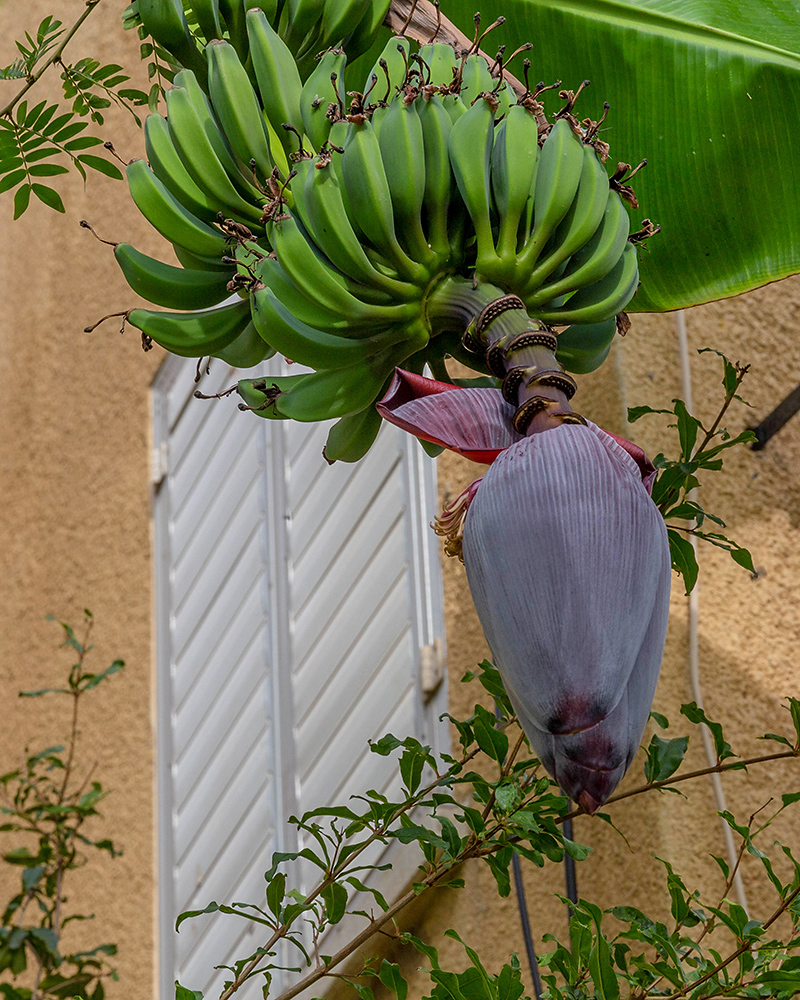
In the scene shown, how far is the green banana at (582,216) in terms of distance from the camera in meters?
1.01

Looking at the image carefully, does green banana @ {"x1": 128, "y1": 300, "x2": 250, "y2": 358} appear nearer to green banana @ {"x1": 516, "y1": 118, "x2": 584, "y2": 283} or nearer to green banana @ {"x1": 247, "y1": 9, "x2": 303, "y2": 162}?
green banana @ {"x1": 247, "y1": 9, "x2": 303, "y2": 162}

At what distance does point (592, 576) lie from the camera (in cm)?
76

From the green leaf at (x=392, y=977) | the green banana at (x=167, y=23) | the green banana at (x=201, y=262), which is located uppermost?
the green banana at (x=167, y=23)

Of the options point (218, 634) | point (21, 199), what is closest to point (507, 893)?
point (21, 199)

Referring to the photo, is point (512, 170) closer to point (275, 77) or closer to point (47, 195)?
point (275, 77)

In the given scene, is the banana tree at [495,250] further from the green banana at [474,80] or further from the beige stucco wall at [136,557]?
the beige stucco wall at [136,557]

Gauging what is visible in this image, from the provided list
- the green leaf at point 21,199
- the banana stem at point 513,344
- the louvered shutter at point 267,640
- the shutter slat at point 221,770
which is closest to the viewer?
the banana stem at point 513,344

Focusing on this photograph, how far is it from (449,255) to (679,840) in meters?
1.30

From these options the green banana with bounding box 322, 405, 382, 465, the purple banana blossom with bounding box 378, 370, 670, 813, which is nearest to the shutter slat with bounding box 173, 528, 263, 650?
the green banana with bounding box 322, 405, 382, 465

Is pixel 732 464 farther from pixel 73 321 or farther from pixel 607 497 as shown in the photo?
pixel 73 321

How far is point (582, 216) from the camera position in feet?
3.35

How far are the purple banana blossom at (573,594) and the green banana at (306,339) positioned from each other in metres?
0.25

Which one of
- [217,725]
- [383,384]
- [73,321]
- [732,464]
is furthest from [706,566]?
[73,321]

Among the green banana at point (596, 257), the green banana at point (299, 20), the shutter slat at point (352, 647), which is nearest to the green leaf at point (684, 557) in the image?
the green banana at point (596, 257)
